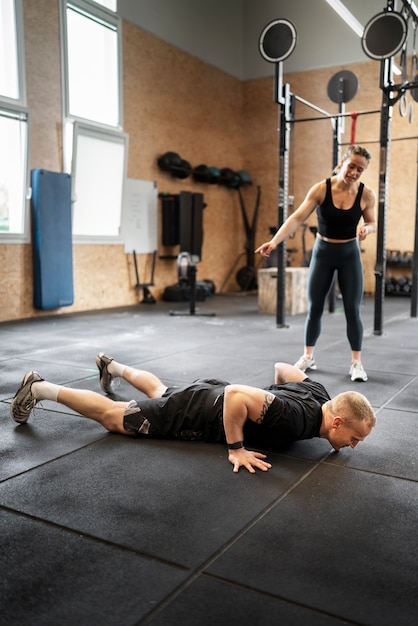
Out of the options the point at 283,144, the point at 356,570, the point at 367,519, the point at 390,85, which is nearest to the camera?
the point at 356,570

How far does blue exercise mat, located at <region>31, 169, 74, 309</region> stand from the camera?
21.4 ft

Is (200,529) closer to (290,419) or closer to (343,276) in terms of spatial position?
(290,419)

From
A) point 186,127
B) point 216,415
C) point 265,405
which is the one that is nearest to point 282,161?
point 216,415

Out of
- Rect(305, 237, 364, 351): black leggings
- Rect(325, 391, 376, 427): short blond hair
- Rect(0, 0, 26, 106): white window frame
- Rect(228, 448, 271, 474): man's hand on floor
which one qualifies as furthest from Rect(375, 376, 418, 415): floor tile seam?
Rect(0, 0, 26, 106): white window frame

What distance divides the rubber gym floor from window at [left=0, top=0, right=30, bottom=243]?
3881mm

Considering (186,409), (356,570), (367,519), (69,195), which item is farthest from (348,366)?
(69,195)

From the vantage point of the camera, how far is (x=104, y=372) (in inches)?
118

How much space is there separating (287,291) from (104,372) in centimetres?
432

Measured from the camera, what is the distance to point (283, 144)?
18.1ft

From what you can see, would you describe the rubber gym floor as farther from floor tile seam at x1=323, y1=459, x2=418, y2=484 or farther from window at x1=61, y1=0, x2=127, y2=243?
window at x1=61, y1=0, x2=127, y2=243

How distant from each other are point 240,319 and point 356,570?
203 inches

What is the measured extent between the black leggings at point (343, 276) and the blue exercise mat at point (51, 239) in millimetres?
3945

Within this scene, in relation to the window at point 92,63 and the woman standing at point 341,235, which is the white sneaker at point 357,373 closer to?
the woman standing at point 341,235

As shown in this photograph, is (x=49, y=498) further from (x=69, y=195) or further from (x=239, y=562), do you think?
(x=69, y=195)
